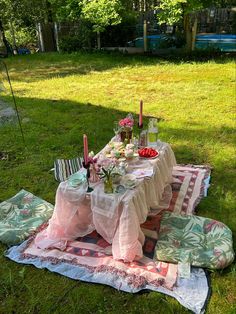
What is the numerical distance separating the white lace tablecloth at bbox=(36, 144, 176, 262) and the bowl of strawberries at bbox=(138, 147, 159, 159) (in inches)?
2.0

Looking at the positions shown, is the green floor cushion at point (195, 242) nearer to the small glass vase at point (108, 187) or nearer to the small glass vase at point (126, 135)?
the small glass vase at point (108, 187)

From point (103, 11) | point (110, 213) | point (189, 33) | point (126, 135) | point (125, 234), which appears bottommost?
point (125, 234)

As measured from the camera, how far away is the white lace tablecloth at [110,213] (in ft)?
8.84

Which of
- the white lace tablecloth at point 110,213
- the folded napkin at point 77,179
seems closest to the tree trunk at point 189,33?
the white lace tablecloth at point 110,213

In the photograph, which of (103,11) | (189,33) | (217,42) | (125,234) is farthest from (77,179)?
(217,42)

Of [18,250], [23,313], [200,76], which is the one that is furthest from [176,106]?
[23,313]

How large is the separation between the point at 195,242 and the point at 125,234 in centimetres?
63

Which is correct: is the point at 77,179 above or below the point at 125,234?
above

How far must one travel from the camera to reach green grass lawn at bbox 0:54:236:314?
98.4 inches

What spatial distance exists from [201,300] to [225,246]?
534 millimetres

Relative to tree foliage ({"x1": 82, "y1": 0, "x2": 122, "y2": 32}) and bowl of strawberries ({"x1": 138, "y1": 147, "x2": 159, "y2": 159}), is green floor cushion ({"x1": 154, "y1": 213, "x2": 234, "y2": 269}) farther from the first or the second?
tree foliage ({"x1": 82, "y1": 0, "x2": 122, "y2": 32})

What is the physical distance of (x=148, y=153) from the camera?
326 centimetres

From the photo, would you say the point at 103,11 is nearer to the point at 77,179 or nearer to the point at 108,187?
the point at 77,179

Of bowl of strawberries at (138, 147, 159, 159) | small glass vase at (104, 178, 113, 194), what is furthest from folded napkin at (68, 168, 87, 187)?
bowl of strawberries at (138, 147, 159, 159)
